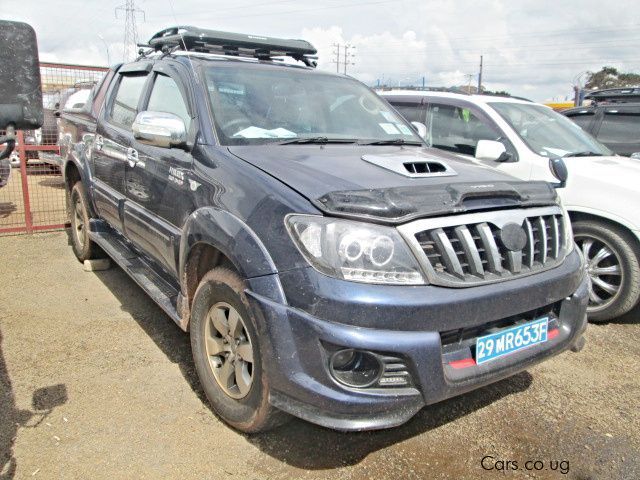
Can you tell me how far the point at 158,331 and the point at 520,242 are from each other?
2651 mm

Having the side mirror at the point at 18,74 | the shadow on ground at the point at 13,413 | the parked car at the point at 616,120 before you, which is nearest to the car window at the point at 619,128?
the parked car at the point at 616,120

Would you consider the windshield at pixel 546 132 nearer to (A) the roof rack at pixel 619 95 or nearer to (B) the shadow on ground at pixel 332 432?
(A) the roof rack at pixel 619 95

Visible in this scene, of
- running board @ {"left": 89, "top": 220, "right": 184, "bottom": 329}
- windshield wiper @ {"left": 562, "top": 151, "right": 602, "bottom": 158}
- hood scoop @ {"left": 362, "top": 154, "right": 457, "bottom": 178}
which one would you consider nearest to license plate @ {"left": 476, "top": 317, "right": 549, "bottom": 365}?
hood scoop @ {"left": 362, "top": 154, "right": 457, "bottom": 178}

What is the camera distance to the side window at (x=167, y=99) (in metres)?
3.27

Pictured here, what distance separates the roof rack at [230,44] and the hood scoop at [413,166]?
1.72 metres

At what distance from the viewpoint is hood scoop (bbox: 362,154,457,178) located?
2.63 metres

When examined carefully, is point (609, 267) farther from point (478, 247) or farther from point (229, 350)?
point (229, 350)

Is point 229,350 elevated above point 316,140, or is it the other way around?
point 316,140

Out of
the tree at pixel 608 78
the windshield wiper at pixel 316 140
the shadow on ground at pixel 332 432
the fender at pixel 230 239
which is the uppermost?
the tree at pixel 608 78

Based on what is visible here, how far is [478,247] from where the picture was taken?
91.8 inches

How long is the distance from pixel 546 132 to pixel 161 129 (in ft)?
12.5

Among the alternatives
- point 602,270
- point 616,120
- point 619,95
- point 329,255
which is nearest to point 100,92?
point 329,255

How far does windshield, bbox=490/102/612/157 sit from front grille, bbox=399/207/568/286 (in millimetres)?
2518

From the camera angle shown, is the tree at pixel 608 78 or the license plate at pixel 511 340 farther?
the tree at pixel 608 78
